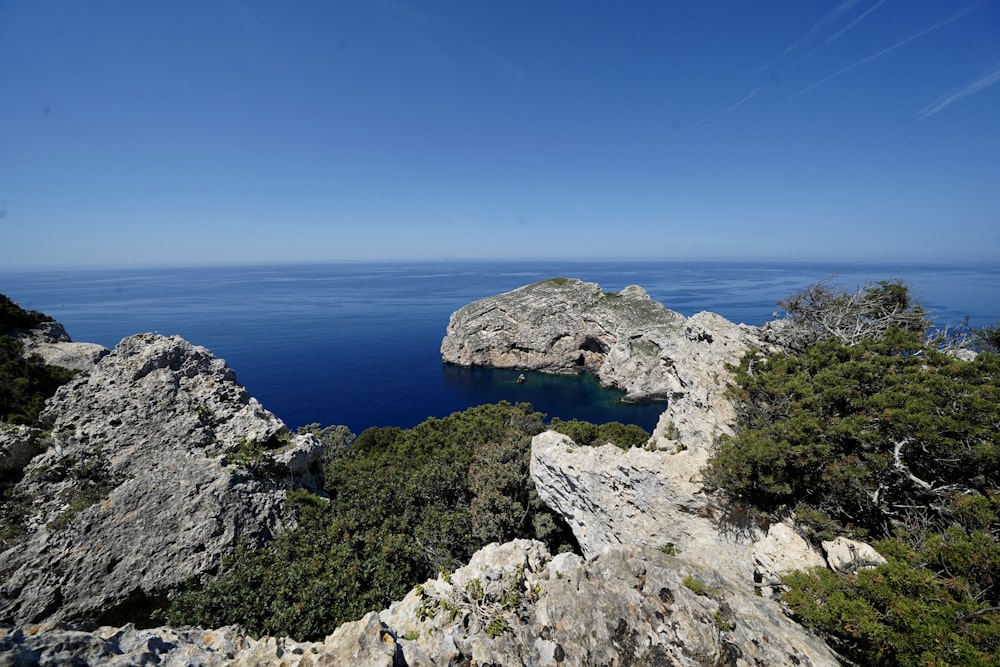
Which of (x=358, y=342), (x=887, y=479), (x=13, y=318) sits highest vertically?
(x=13, y=318)

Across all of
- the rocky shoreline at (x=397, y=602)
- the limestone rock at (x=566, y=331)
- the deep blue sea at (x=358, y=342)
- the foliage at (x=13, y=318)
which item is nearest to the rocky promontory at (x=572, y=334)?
the limestone rock at (x=566, y=331)

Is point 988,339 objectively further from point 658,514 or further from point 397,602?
point 397,602

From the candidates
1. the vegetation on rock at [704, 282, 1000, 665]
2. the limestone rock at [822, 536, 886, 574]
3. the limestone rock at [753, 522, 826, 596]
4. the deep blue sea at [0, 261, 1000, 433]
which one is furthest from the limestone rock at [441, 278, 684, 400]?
the limestone rock at [822, 536, 886, 574]

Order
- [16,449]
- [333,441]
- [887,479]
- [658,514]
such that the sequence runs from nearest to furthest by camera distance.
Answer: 1. [887,479]
2. [16,449]
3. [658,514]
4. [333,441]

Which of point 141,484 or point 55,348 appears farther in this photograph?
point 55,348

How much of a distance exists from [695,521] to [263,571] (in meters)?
13.1

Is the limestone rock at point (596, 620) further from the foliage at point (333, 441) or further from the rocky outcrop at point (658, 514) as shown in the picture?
the foliage at point (333, 441)

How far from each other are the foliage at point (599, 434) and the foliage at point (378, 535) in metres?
3.53

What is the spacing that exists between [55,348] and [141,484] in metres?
16.4

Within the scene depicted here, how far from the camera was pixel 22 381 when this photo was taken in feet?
51.0

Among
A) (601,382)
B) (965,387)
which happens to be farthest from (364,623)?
(601,382)

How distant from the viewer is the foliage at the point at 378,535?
10156 mm

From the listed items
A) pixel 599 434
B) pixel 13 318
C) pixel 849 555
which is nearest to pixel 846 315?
pixel 849 555

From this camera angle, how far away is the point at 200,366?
53.3 ft
